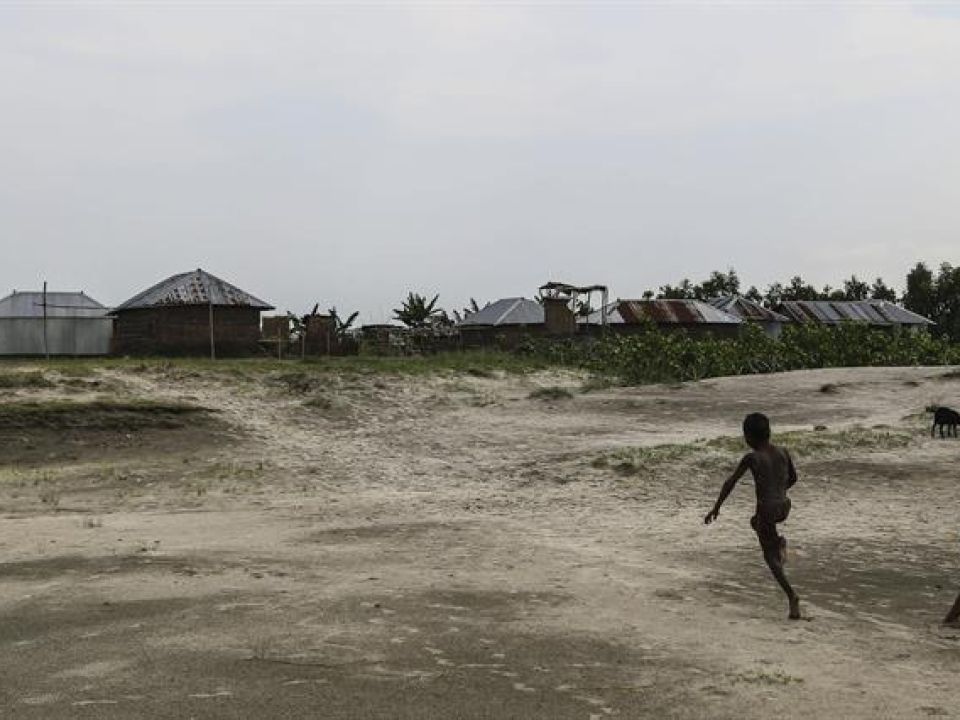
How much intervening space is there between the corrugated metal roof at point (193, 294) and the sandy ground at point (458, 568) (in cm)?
1800

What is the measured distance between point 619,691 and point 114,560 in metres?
5.73

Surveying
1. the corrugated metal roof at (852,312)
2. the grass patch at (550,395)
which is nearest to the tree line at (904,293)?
the corrugated metal roof at (852,312)

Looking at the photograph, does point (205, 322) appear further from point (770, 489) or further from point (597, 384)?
point (770, 489)

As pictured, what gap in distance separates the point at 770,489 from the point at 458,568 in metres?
3.17

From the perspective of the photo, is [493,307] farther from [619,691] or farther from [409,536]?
[619,691]

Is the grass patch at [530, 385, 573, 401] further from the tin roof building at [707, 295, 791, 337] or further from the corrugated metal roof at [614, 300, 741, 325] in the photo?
the tin roof building at [707, 295, 791, 337]

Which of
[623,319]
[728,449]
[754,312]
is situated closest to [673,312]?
[623,319]

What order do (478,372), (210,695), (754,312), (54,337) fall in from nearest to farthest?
1. (210,695)
2. (478,372)
3. (54,337)
4. (754,312)

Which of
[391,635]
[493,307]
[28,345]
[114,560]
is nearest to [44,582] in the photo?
[114,560]

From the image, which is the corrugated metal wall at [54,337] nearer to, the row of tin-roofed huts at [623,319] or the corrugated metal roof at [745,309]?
the row of tin-roofed huts at [623,319]

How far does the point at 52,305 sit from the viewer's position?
149 feet

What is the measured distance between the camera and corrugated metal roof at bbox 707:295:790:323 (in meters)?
61.7

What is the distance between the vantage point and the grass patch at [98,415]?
1848 centimetres

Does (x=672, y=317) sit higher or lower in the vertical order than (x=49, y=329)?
higher
